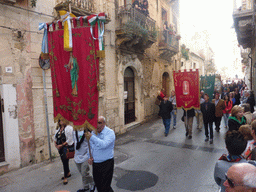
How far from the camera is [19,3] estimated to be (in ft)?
17.7

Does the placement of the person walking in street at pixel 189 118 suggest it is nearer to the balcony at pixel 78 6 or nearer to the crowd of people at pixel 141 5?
the balcony at pixel 78 6

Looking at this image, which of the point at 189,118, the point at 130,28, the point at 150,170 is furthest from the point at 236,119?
the point at 130,28

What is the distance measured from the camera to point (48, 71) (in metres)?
6.09

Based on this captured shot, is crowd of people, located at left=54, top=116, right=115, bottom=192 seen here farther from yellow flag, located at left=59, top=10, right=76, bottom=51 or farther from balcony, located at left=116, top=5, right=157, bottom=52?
balcony, located at left=116, top=5, right=157, bottom=52

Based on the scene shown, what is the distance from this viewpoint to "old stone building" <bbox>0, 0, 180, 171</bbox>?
5.20 metres

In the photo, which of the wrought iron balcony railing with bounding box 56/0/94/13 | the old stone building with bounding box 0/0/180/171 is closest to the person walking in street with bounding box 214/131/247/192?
the old stone building with bounding box 0/0/180/171

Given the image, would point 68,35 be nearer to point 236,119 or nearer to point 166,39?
point 236,119

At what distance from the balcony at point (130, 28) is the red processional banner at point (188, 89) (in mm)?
2749

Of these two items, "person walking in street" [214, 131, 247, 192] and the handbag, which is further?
the handbag

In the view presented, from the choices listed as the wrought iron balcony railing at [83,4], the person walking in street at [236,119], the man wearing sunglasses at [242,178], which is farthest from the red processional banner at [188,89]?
the man wearing sunglasses at [242,178]

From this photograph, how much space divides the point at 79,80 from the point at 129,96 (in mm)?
7306

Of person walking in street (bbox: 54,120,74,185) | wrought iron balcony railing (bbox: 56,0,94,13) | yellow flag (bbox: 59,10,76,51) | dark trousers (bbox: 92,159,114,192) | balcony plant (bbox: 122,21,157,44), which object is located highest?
wrought iron balcony railing (bbox: 56,0,94,13)

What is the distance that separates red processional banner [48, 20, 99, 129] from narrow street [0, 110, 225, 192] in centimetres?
198

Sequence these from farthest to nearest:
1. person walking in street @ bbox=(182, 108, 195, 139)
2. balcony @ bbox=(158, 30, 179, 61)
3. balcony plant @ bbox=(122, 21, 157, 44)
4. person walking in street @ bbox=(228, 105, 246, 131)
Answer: balcony @ bbox=(158, 30, 179, 61) → balcony plant @ bbox=(122, 21, 157, 44) → person walking in street @ bbox=(182, 108, 195, 139) → person walking in street @ bbox=(228, 105, 246, 131)
